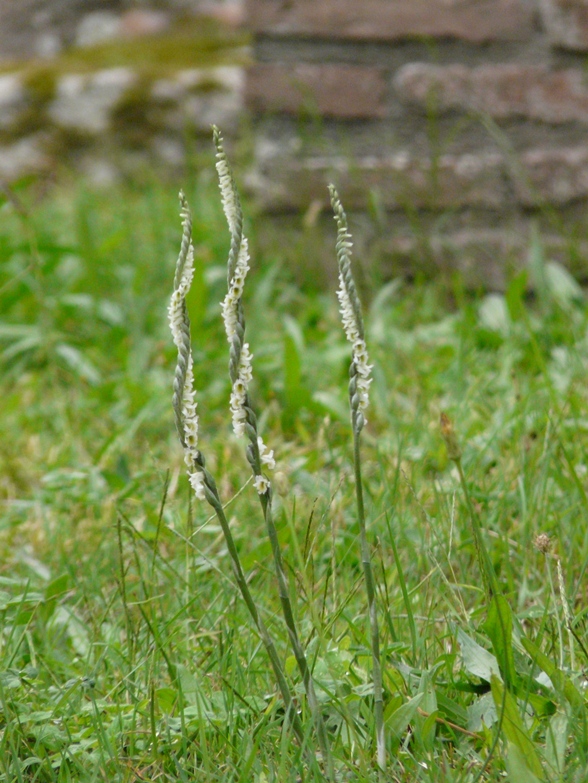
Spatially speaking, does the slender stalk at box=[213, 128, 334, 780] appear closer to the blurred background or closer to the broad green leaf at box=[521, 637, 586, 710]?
the broad green leaf at box=[521, 637, 586, 710]

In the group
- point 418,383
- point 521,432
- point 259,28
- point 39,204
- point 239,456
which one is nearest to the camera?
point 521,432

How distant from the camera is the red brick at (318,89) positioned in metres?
2.33

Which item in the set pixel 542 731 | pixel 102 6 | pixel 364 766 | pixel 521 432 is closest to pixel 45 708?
pixel 364 766

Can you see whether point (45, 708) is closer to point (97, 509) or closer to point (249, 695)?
point (249, 695)

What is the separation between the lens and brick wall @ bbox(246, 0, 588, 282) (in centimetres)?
220

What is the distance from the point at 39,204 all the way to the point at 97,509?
7.83 ft

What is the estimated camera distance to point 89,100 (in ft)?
12.7

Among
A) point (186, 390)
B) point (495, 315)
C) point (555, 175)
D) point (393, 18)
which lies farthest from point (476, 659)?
point (393, 18)

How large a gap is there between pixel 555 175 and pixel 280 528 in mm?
1330

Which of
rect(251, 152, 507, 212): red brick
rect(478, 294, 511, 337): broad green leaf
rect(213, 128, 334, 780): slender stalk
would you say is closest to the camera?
rect(213, 128, 334, 780): slender stalk

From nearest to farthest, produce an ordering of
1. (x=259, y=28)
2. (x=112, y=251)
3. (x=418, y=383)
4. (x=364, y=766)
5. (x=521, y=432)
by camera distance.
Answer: (x=364, y=766) → (x=521, y=432) → (x=418, y=383) → (x=259, y=28) → (x=112, y=251)

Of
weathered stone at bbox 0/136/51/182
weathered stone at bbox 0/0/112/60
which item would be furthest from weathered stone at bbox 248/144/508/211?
weathered stone at bbox 0/0/112/60

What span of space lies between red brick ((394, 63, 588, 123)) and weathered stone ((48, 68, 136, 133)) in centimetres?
193

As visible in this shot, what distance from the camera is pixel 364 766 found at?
32.5 inches
